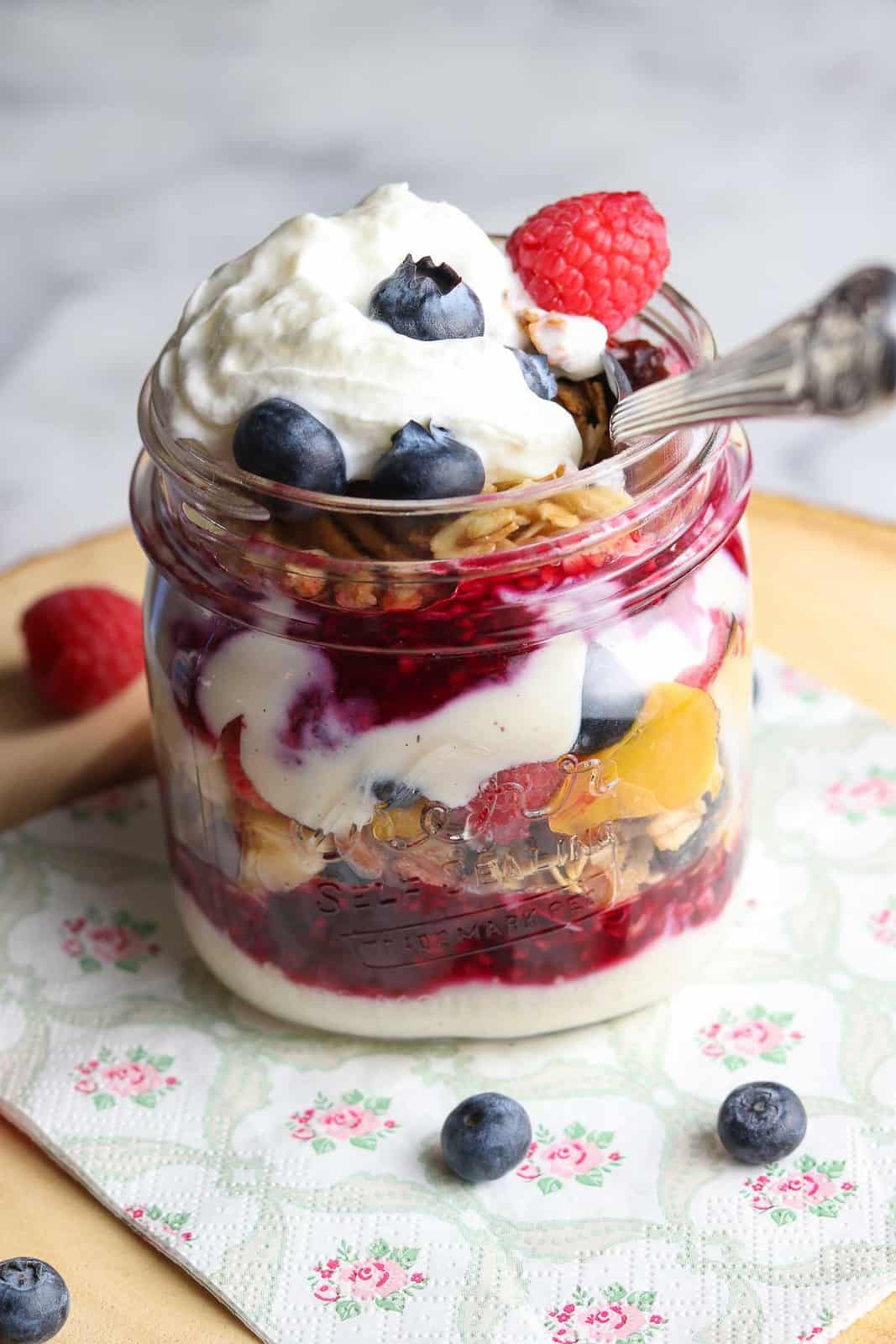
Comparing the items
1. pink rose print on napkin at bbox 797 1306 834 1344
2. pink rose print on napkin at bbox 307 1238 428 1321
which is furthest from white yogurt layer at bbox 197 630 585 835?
pink rose print on napkin at bbox 797 1306 834 1344

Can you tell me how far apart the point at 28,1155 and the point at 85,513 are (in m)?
1.68

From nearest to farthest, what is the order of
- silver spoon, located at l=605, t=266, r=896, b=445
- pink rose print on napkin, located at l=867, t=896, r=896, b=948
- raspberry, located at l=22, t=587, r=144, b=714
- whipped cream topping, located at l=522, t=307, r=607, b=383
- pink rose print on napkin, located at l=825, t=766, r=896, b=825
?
silver spoon, located at l=605, t=266, r=896, b=445
whipped cream topping, located at l=522, t=307, r=607, b=383
pink rose print on napkin, located at l=867, t=896, r=896, b=948
pink rose print on napkin, located at l=825, t=766, r=896, b=825
raspberry, located at l=22, t=587, r=144, b=714

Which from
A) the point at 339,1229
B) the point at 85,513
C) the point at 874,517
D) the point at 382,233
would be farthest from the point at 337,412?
the point at 85,513

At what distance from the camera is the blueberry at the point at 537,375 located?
1.25 m

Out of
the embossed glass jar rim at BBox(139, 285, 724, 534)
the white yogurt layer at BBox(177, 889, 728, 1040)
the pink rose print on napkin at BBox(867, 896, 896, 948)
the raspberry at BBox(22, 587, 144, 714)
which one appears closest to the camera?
the embossed glass jar rim at BBox(139, 285, 724, 534)

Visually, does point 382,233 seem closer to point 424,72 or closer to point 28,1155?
point 28,1155

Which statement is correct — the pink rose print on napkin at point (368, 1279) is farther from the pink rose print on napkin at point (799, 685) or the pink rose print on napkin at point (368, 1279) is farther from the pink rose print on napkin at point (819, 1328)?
the pink rose print on napkin at point (799, 685)

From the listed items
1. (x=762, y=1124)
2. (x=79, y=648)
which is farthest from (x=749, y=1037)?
(x=79, y=648)

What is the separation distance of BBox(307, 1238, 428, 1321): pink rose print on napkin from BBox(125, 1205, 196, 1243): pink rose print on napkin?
0.11m

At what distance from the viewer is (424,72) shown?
2934 millimetres

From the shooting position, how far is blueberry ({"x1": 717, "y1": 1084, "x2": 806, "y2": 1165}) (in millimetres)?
1309

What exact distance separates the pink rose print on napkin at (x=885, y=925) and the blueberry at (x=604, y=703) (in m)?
0.43

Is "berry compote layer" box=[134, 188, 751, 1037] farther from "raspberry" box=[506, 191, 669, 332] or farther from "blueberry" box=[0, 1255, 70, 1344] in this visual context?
"blueberry" box=[0, 1255, 70, 1344]

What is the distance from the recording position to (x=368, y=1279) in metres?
1.25
